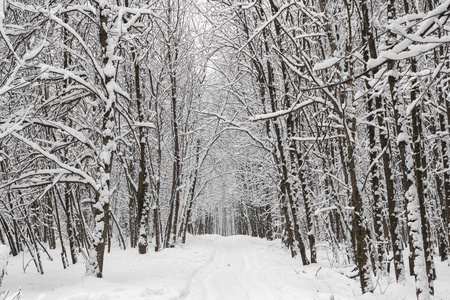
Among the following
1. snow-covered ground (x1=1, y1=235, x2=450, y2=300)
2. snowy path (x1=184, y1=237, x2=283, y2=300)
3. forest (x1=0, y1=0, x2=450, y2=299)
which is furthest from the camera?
snowy path (x1=184, y1=237, x2=283, y2=300)

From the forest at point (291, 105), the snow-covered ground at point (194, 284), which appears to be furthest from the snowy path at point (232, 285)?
the forest at point (291, 105)

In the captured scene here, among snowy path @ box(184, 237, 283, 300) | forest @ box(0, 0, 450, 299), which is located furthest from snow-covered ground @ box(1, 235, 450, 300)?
forest @ box(0, 0, 450, 299)

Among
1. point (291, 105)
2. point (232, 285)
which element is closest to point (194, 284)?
point (232, 285)

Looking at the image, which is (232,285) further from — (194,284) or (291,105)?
(291,105)

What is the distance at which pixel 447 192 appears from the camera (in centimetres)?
1124

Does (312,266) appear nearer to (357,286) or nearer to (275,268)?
(275,268)

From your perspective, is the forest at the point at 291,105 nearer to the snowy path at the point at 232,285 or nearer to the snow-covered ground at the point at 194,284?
the snow-covered ground at the point at 194,284

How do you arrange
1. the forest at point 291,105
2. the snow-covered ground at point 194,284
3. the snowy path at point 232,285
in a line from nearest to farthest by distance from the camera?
the forest at point 291,105 < the snow-covered ground at point 194,284 < the snowy path at point 232,285

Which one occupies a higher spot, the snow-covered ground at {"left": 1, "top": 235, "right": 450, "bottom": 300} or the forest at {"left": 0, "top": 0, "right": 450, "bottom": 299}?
the forest at {"left": 0, "top": 0, "right": 450, "bottom": 299}

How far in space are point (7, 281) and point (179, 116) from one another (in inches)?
483

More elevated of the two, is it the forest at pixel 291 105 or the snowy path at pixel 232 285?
the forest at pixel 291 105

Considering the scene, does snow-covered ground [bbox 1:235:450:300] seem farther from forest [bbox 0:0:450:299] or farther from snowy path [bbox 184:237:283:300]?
forest [bbox 0:0:450:299]

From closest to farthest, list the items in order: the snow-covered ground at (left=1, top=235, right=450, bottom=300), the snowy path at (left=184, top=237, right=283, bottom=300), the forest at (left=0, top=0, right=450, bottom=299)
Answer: the forest at (left=0, top=0, right=450, bottom=299)
the snow-covered ground at (left=1, top=235, right=450, bottom=300)
the snowy path at (left=184, top=237, right=283, bottom=300)

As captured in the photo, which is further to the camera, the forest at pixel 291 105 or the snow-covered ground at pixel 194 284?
the snow-covered ground at pixel 194 284
